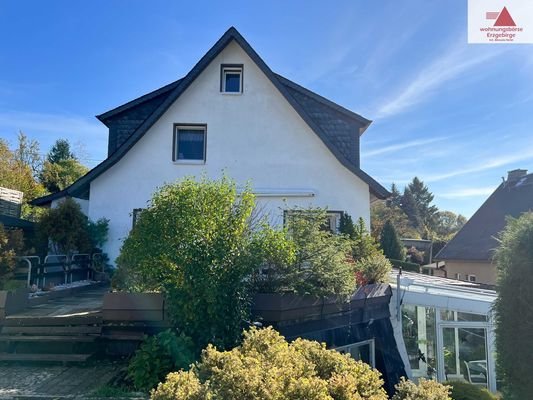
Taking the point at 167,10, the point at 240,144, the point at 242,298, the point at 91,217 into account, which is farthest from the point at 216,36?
the point at 242,298

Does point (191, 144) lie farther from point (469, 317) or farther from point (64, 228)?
point (469, 317)

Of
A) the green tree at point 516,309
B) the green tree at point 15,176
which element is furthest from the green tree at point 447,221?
the green tree at point 516,309

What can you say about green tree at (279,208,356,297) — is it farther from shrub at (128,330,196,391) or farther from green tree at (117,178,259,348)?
→ shrub at (128,330,196,391)

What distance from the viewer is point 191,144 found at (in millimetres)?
12078

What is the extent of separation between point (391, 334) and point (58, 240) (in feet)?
30.1

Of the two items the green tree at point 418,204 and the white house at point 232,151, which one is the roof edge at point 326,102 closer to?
the white house at point 232,151

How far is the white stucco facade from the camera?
1153 centimetres

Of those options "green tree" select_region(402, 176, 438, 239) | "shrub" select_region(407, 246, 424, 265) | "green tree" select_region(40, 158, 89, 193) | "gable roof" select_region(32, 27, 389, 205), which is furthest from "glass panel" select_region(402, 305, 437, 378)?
"green tree" select_region(402, 176, 438, 239)

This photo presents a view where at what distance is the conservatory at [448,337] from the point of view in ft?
30.5

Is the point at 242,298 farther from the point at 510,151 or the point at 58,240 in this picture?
the point at 510,151

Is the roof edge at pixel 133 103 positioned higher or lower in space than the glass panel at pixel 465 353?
higher

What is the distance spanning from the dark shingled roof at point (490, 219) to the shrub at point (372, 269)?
17076mm

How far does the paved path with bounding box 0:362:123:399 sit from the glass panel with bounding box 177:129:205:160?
7.60m

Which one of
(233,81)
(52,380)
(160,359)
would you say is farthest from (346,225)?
(52,380)
